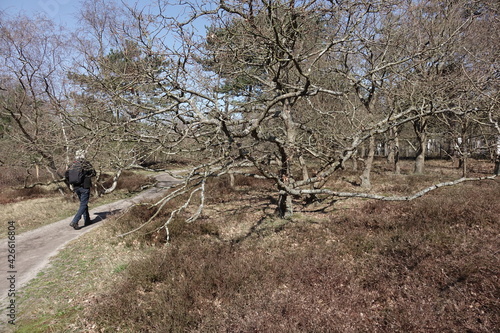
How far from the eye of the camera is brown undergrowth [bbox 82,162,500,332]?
10.2ft

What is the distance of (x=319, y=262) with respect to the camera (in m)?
4.57

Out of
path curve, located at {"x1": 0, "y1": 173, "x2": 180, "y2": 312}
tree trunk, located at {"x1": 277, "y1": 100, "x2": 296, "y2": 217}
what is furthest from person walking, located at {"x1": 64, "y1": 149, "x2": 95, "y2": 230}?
tree trunk, located at {"x1": 277, "y1": 100, "x2": 296, "y2": 217}

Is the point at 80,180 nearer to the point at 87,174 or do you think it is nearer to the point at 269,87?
the point at 87,174

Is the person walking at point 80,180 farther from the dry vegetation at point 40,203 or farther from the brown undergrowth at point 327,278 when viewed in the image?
the brown undergrowth at point 327,278

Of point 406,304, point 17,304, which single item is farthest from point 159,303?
point 406,304

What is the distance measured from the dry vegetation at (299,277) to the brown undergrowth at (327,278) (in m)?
0.02

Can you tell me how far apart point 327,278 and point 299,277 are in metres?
0.42

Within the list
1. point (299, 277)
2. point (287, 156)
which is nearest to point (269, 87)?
point (287, 156)

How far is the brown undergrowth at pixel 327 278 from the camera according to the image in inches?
123

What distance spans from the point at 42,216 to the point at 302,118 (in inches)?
411

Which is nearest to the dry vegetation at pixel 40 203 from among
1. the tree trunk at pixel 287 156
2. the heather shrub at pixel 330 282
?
the heather shrub at pixel 330 282

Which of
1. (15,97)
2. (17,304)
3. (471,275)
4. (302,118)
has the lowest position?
(17,304)

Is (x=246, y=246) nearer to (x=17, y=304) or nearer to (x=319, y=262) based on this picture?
(x=319, y=262)

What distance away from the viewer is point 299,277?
4.19 metres
